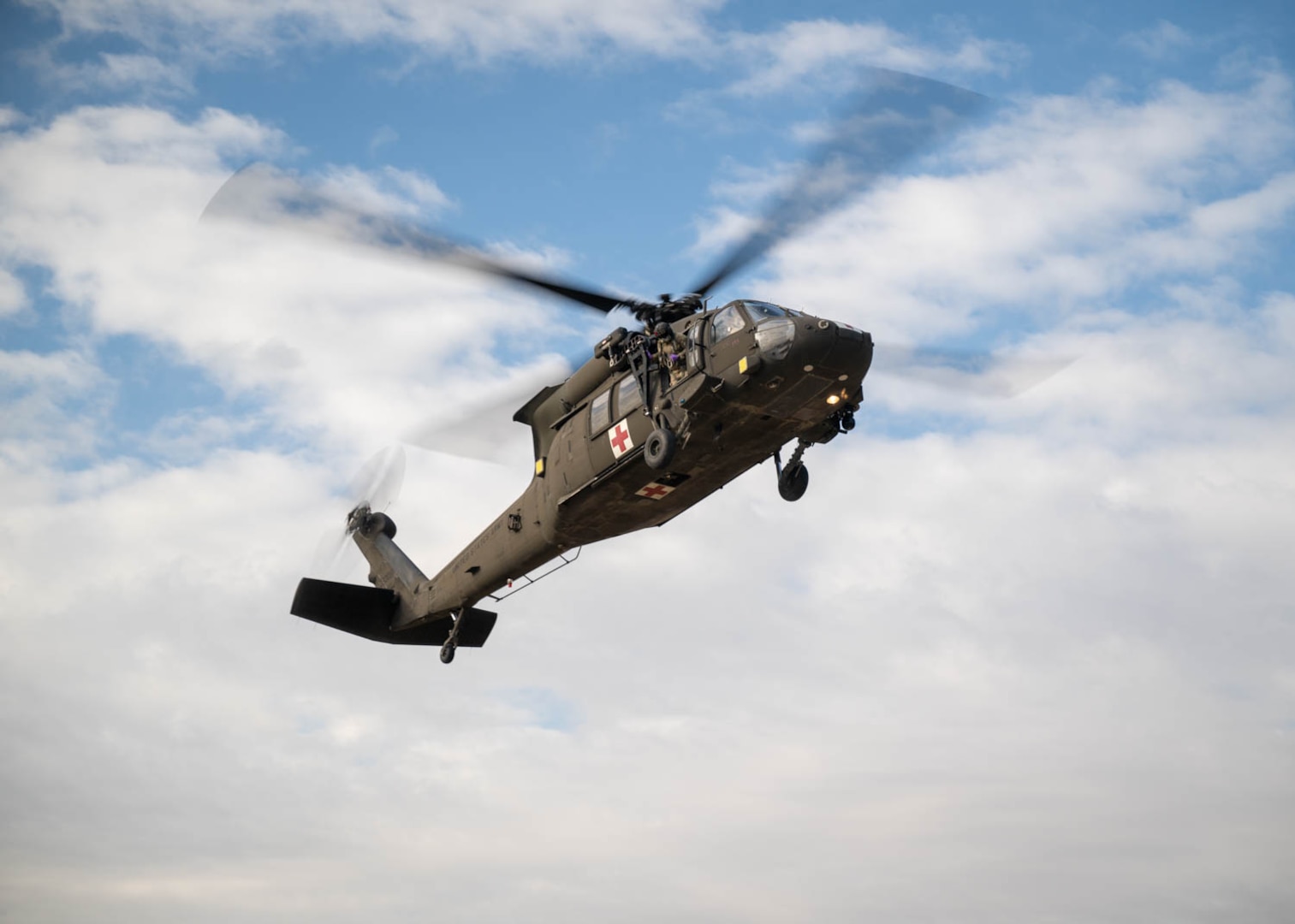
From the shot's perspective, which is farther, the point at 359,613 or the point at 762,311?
the point at 359,613

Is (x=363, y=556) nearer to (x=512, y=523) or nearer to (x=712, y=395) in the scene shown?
(x=512, y=523)

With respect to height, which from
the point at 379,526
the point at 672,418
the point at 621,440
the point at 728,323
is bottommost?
the point at 672,418

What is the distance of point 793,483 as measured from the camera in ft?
64.8

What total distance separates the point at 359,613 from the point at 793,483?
34.5 feet

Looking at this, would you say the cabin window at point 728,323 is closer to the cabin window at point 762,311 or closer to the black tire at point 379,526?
the cabin window at point 762,311

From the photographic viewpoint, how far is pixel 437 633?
26078 mm

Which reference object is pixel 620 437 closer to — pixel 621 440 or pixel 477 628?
pixel 621 440

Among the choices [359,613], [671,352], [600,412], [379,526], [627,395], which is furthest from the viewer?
[379,526]

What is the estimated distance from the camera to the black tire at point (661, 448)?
18.4 metres

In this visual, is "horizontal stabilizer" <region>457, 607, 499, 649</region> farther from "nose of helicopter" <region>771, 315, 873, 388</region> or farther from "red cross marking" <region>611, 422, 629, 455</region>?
"nose of helicopter" <region>771, 315, 873, 388</region>

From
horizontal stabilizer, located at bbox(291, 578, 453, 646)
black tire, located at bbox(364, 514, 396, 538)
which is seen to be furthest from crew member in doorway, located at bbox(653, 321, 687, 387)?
black tire, located at bbox(364, 514, 396, 538)

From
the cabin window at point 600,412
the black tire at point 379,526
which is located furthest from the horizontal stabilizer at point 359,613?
the cabin window at point 600,412

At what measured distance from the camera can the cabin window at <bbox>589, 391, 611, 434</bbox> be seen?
19969 millimetres

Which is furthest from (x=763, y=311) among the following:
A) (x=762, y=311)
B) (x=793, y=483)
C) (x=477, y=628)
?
(x=477, y=628)
